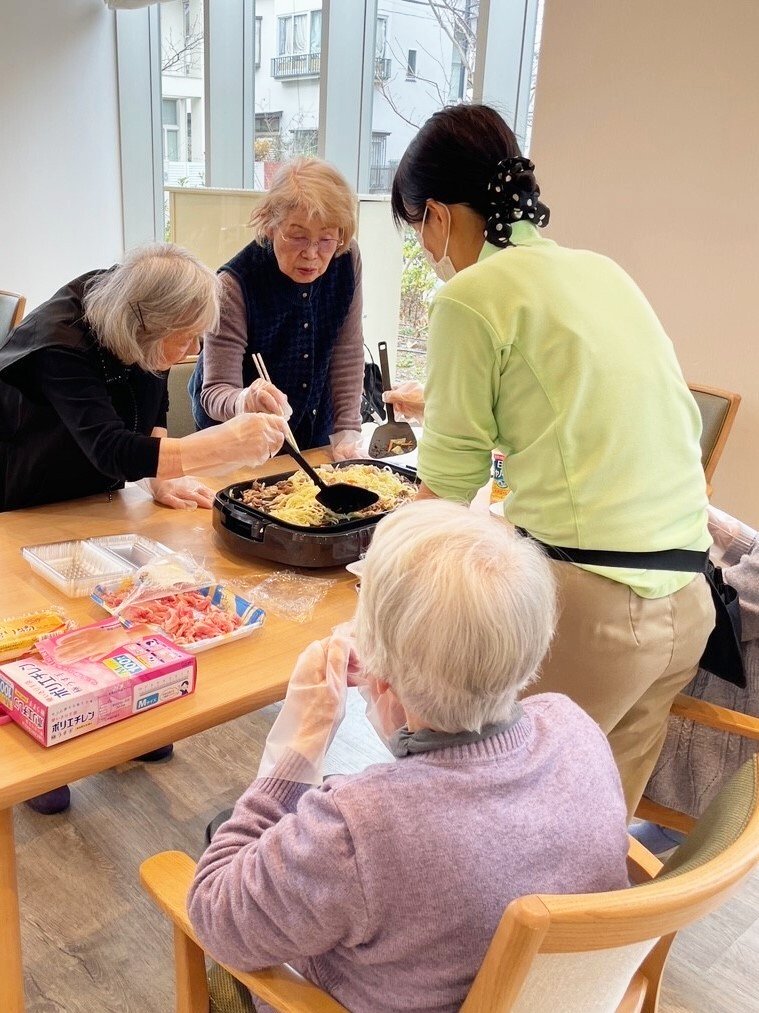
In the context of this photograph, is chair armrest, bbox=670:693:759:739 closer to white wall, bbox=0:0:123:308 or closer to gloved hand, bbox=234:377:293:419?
gloved hand, bbox=234:377:293:419

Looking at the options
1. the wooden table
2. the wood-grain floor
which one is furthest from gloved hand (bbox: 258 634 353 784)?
the wood-grain floor

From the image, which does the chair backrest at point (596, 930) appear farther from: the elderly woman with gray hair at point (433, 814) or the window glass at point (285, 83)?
the window glass at point (285, 83)

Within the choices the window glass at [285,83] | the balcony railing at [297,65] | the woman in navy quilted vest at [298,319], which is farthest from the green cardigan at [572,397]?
the balcony railing at [297,65]

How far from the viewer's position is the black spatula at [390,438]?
7.41 ft

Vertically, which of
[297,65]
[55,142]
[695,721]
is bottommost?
[695,721]

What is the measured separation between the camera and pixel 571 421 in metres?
1.23

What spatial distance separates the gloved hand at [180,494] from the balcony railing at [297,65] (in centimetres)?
303

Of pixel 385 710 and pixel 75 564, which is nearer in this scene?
pixel 385 710

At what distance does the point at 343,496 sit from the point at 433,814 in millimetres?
1085

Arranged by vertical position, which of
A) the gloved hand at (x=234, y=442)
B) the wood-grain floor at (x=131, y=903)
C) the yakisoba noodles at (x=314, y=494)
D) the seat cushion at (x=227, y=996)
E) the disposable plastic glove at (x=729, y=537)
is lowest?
the wood-grain floor at (x=131, y=903)

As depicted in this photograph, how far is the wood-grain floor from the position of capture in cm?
170

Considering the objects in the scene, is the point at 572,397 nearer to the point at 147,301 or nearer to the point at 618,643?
the point at 618,643

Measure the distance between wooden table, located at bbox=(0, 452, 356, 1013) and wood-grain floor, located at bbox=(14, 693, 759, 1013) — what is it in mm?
571

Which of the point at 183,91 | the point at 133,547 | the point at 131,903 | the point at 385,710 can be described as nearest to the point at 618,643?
the point at 385,710
